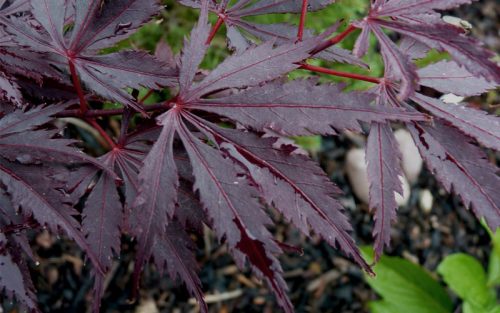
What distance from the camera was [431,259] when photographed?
2.09m

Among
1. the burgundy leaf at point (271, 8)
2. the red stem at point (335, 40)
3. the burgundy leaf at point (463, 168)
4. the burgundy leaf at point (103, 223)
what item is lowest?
the burgundy leaf at point (103, 223)

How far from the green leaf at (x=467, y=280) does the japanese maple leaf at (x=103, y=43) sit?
1.17m

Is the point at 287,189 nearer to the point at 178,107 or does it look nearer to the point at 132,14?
the point at 178,107

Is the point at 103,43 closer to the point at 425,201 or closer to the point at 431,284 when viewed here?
the point at 431,284

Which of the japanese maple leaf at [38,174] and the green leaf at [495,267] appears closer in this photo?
the japanese maple leaf at [38,174]

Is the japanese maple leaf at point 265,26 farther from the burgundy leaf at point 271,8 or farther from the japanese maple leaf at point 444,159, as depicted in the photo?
the japanese maple leaf at point 444,159

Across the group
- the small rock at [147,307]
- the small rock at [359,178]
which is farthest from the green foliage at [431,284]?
the small rock at [147,307]

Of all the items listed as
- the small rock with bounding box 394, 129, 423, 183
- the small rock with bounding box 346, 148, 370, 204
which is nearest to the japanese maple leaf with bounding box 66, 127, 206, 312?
the small rock with bounding box 346, 148, 370, 204

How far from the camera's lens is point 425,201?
216 centimetres

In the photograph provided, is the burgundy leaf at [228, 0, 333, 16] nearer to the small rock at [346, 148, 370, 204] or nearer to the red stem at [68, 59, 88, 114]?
the red stem at [68, 59, 88, 114]

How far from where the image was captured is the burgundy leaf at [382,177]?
0.79m

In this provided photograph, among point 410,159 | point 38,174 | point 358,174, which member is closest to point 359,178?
point 358,174

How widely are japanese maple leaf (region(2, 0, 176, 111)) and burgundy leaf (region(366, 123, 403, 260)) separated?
299 millimetres

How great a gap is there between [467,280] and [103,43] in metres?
1.29
